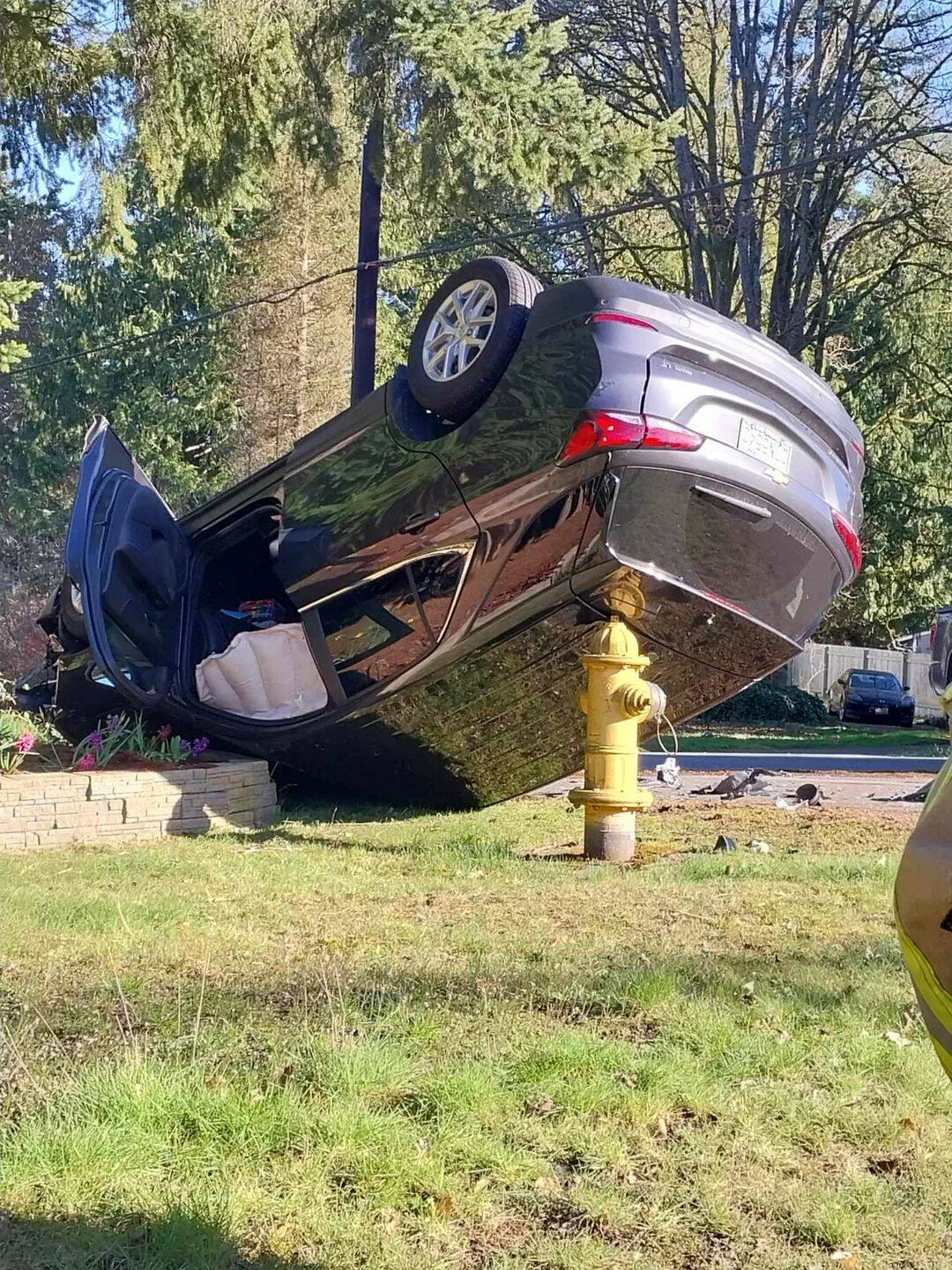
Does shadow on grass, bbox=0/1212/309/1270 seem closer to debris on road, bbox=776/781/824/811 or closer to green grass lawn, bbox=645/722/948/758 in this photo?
debris on road, bbox=776/781/824/811

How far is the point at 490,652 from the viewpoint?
6.78 m

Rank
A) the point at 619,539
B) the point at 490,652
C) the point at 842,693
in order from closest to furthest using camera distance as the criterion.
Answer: the point at 619,539, the point at 490,652, the point at 842,693

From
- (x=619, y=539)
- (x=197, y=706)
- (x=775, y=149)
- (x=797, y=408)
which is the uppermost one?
(x=775, y=149)

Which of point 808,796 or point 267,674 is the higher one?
point 267,674

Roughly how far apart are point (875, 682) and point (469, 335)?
2448cm

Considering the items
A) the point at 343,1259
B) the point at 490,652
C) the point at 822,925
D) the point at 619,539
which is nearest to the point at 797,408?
the point at 619,539

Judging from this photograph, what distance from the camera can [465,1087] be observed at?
3.17 metres

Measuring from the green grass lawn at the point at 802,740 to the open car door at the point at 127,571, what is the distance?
7.83m

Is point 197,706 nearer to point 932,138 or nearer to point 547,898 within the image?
point 547,898

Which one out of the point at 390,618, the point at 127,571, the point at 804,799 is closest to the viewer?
the point at 390,618

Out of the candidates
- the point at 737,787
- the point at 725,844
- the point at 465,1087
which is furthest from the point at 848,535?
the point at 465,1087

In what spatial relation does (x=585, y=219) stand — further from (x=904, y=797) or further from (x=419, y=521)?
(x=419, y=521)

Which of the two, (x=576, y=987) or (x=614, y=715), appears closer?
(x=576, y=987)

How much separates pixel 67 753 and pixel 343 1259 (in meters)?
6.49
